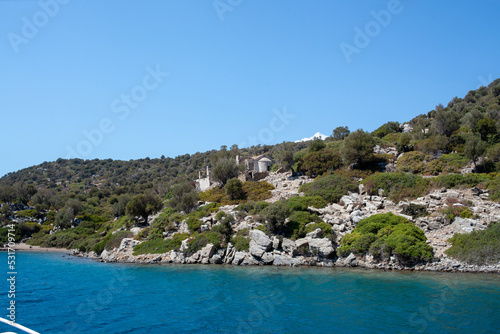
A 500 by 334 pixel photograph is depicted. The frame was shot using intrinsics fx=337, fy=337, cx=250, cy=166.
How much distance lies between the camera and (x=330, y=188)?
43531mm

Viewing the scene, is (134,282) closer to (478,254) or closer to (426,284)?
(426,284)

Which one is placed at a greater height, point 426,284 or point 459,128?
point 459,128

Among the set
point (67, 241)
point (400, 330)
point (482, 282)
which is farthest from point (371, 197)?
point (67, 241)

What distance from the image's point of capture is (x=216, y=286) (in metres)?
24.2

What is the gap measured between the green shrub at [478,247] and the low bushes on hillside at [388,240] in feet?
6.77

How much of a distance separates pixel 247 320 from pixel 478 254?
19629 millimetres

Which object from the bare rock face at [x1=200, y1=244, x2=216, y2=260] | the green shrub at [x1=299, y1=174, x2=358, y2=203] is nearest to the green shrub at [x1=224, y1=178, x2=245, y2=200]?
the green shrub at [x1=299, y1=174, x2=358, y2=203]

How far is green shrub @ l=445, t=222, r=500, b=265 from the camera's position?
25.5 metres

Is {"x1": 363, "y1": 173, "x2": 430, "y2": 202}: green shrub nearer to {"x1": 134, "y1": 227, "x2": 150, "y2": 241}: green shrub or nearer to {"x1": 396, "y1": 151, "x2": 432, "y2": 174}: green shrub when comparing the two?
{"x1": 396, "y1": 151, "x2": 432, "y2": 174}: green shrub

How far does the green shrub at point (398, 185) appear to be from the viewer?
1513 inches

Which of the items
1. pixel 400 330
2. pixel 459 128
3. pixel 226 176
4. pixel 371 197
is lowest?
pixel 400 330

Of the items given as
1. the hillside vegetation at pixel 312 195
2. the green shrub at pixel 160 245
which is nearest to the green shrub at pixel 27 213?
the hillside vegetation at pixel 312 195

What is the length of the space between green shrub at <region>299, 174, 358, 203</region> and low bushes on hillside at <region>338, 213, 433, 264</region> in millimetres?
8687

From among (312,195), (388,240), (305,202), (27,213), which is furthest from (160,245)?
(27,213)
